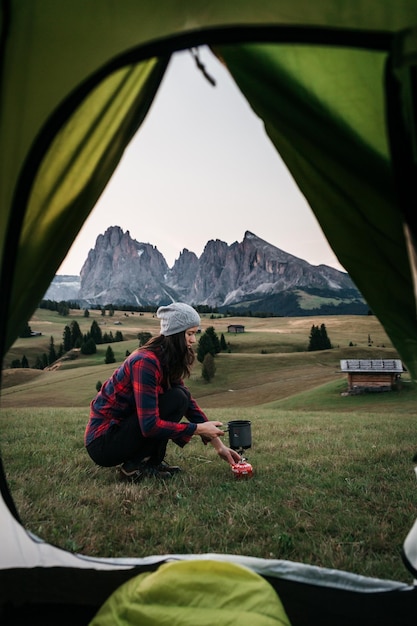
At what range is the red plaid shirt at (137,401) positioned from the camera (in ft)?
8.95

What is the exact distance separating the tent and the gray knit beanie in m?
1.10

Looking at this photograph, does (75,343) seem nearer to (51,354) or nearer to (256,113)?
(51,354)

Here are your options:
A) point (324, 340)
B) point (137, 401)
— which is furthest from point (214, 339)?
point (137, 401)

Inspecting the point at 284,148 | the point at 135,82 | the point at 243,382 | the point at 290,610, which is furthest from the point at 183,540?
the point at 243,382

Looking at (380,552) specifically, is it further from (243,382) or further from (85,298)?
(85,298)

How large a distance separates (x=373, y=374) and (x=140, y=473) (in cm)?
1195

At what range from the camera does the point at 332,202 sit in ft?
5.66

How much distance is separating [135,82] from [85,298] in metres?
131

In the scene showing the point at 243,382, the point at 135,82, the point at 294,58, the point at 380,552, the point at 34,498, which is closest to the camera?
the point at 294,58

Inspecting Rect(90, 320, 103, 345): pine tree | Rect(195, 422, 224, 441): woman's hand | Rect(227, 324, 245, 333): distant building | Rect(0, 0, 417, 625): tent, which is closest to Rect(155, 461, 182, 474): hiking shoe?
Rect(195, 422, 224, 441): woman's hand

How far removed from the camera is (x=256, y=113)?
71.9 inches

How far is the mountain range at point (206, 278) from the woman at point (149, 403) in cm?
7528

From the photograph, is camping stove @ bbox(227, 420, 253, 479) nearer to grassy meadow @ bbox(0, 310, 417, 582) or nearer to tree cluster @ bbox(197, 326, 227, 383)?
grassy meadow @ bbox(0, 310, 417, 582)

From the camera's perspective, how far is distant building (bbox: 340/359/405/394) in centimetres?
1355
